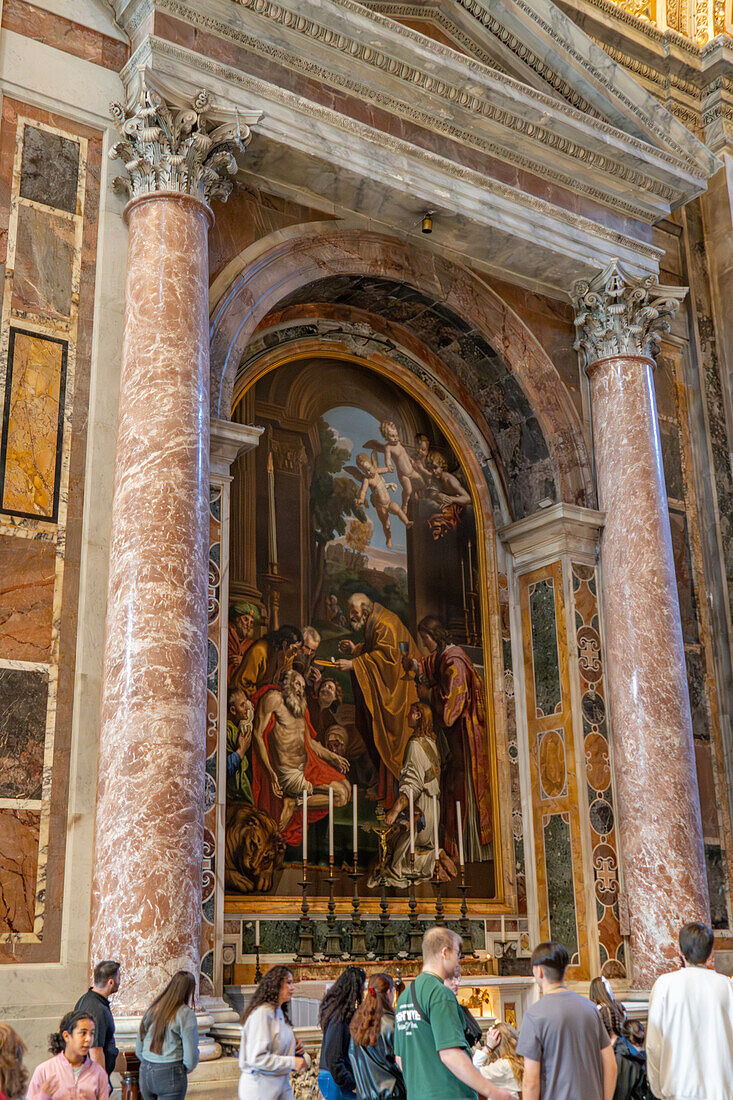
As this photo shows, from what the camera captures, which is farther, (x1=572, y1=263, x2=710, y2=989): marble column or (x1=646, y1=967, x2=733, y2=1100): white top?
(x1=572, y1=263, x2=710, y2=989): marble column

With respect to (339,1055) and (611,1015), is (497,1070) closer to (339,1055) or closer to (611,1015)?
(611,1015)

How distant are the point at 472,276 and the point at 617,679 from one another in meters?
4.14

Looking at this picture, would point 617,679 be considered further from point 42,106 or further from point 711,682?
point 42,106

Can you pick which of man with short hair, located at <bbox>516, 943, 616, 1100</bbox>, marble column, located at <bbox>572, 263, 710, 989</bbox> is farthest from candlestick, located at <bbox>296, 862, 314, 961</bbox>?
man with short hair, located at <bbox>516, 943, 616, 1100</bbox>

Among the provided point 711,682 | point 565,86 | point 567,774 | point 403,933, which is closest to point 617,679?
point 567,774

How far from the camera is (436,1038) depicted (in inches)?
177

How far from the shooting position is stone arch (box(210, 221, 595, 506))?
10.0 meters

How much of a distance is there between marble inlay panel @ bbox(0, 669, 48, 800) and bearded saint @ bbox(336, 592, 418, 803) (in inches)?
139

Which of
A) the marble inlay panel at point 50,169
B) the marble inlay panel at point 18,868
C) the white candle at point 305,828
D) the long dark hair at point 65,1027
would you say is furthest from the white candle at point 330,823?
the marble inlay panel at point 50,169

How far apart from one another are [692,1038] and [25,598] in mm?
5138

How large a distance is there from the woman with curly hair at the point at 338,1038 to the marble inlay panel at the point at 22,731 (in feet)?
9.97

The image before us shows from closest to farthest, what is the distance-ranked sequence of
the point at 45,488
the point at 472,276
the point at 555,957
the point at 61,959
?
1. the point at 555,957
2. the point at 61,959
3. the point at 45,488
4. the point at 472,276

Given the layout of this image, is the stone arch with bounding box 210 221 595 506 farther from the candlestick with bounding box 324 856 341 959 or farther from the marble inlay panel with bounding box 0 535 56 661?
the candlestick with bounding box 324 856 341 959

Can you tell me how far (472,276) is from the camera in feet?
38.9
